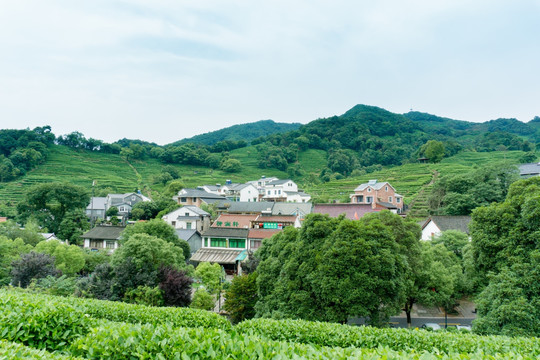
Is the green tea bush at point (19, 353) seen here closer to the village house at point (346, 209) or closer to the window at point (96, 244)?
the window at point (96, 244)

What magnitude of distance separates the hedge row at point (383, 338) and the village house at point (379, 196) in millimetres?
38682

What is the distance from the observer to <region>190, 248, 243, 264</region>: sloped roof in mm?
30594

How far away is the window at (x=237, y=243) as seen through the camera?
3264 centimetres

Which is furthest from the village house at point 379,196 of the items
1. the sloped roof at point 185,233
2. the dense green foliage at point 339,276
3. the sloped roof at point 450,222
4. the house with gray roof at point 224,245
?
the dense green foliage at point 339,276

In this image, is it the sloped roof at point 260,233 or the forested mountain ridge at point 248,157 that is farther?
the forested mountain ridge at point 248,157

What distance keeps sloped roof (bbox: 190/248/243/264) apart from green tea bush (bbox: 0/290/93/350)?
21992 millimetres

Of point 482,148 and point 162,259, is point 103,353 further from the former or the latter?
point 482,148

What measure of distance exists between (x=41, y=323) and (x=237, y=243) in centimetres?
2506

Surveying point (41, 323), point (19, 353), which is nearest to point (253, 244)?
point (41, 323)

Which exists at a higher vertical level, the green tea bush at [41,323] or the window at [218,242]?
the green tea bush at [41,323]

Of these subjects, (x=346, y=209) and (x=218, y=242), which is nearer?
(x=218, y=242)

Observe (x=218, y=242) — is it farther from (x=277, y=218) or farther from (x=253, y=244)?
(x=277, y=218)

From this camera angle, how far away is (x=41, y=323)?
803cm

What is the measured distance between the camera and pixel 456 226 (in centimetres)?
3225
